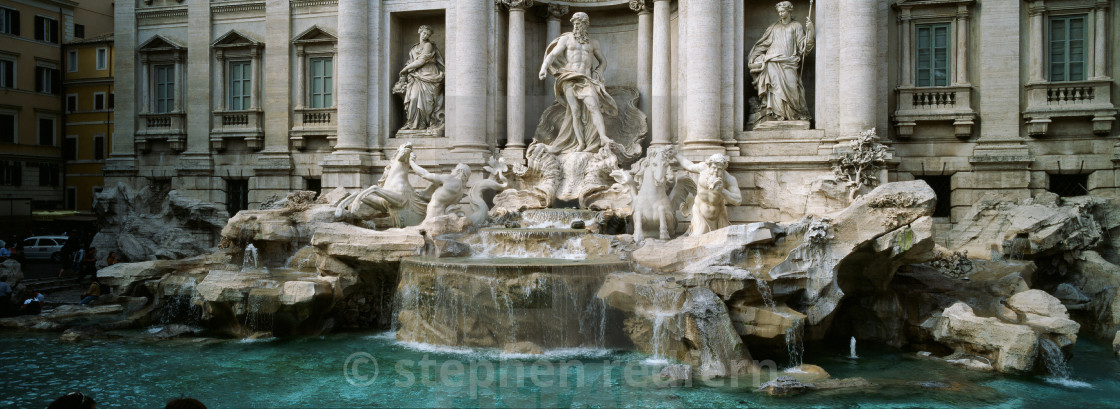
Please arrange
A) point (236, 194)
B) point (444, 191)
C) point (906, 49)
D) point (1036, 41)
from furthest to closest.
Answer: point (236, 194) → point (906, 49) → point (1036, 41) → point (444, 191)

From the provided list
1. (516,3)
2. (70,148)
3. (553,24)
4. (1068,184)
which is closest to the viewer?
(1068,184)

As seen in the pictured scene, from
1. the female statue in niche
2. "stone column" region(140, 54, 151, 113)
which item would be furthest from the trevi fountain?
"stone column" region(140, 54, 151, 113)

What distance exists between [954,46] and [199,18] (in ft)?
63.3

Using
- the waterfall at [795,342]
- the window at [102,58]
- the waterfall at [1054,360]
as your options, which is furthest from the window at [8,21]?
the waterfall at [1054,360]

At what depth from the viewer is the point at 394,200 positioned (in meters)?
15.7

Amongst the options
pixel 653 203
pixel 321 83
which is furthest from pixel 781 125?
pixel 321 83

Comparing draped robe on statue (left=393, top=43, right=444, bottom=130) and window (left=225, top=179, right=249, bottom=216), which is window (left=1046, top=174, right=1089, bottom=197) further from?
window (left=225, top=179, right=249, bottom=216)

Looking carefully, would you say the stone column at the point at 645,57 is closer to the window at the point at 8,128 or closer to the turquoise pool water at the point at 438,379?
the turquoise pool water at the point at 438,379

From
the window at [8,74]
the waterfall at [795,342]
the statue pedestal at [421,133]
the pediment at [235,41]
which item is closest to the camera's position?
the waterfall at [795,342]

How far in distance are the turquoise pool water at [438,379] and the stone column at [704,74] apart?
608 cm

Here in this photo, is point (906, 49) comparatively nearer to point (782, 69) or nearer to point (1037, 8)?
point (1037, 8)

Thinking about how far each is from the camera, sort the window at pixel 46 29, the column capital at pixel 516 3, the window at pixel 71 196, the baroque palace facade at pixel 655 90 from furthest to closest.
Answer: the window at pixel 71 196, the window at pixel 46 29, the column capital at pixel 516 3, the baroque palace facade at pixel 655 90

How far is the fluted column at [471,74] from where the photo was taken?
1814 centimetres

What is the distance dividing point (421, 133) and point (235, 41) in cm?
646
